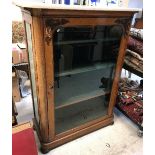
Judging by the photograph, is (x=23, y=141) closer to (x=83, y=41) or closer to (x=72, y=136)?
(x=72, y=136)

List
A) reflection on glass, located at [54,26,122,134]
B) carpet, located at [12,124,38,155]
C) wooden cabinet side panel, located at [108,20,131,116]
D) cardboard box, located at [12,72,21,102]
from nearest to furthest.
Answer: carpet, located at [12,124,38,155], reflection on glass, located at [54,26,122,134], wooden cabinet side panel, located at [108,20,131,116], cardboard box, located at [12,72,21,102]

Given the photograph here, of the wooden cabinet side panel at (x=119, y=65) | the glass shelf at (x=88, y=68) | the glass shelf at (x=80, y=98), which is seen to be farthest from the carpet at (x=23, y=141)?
the wooden cabinet side panel at (x=119, y=65)

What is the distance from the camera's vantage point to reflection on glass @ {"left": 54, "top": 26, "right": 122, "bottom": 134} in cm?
124

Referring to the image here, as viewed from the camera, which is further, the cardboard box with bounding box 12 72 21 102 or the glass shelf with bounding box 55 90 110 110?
the cardboard box with bounding box 12 72 21 102

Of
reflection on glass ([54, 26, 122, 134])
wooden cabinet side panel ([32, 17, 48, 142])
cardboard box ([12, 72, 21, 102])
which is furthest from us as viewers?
cardboard box ([12, 72, 21, 102])

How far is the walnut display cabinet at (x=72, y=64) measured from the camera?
102cm

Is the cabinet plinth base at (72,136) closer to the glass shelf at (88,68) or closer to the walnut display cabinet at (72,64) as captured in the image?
the walnut display cabinet at (72,64)

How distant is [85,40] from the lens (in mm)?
1323

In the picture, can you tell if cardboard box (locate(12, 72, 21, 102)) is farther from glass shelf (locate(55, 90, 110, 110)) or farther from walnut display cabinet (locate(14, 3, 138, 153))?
glass shelf (locate(55, 90, 110, 110))

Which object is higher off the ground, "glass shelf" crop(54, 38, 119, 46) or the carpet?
"glass shelf" crop(54, 38, 119, 46)

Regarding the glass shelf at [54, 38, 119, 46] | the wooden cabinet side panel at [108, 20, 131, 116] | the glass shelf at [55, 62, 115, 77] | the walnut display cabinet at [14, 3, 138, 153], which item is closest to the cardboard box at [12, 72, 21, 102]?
the walnut display cabinet at [14, 3, 138, 153]
